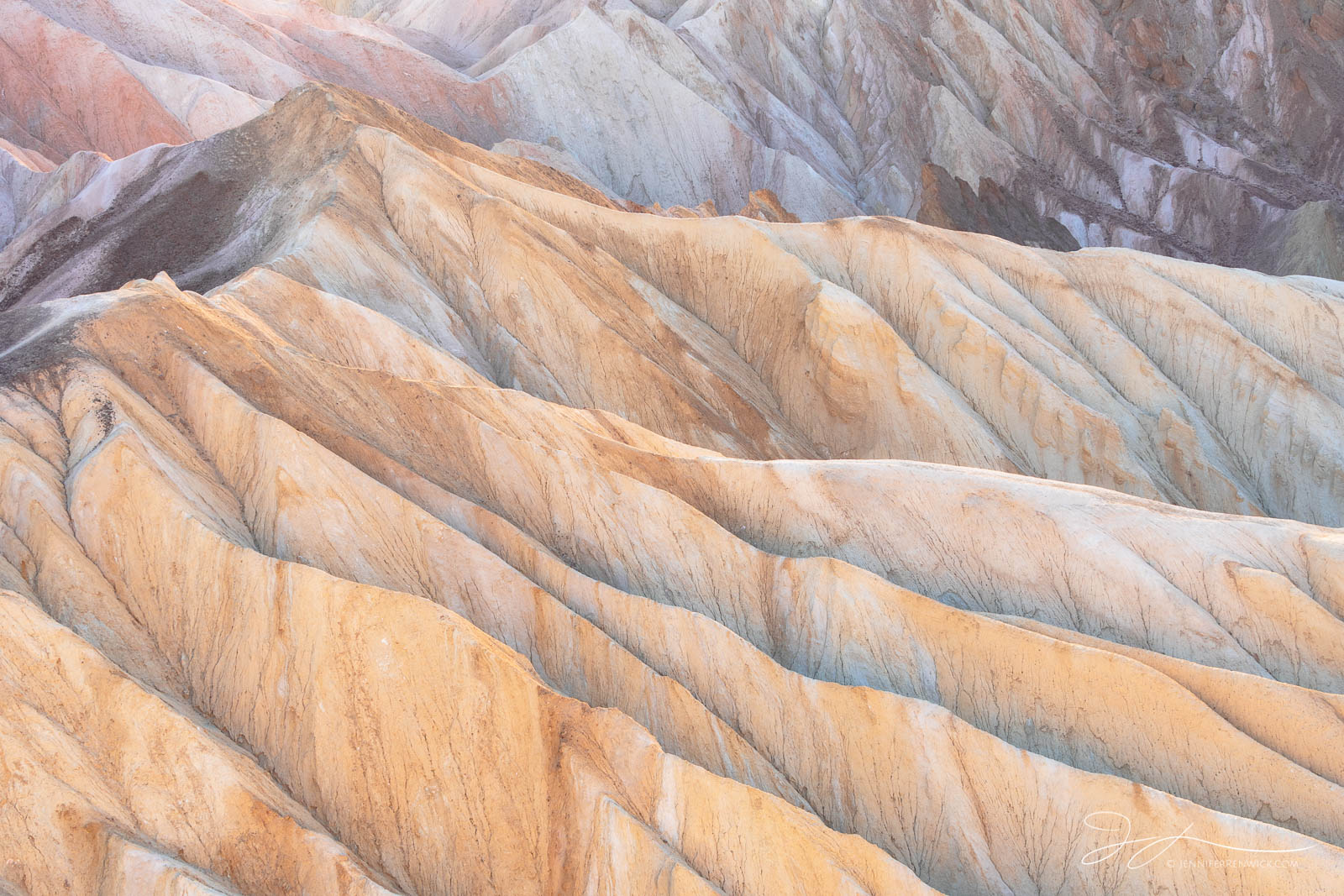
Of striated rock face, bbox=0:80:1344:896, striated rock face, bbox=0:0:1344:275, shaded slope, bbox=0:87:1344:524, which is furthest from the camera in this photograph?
striated rock face, bbox=0:0:1344:275

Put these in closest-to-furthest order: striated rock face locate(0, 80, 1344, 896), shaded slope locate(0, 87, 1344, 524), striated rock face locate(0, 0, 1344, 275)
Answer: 1. striated rock face locate(0, 80, 1344, 896)
2. shaded slope locate(0, 87, 1344, 524)
3. striated rock face locate(0, 0, 1344, 275)

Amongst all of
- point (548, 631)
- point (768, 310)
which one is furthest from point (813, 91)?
point (548, 631)

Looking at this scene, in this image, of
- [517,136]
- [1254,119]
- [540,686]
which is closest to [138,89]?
[517,136]

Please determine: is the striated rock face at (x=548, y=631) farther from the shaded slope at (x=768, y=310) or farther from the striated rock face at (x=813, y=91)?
the striated rock face at (x=813, y=91)

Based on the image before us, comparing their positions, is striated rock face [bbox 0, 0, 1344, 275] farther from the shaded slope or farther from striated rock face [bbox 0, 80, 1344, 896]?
striated rock face [bbox 0, 80, 1344, 896]

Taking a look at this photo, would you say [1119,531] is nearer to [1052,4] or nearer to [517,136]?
[517,136]

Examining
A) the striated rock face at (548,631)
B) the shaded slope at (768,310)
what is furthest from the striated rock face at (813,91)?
the striated rock face at (548,631)

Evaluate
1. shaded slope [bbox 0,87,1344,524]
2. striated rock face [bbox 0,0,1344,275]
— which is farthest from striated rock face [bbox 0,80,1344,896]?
striated rock face [bbox 0,0,1344,275]
